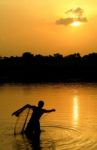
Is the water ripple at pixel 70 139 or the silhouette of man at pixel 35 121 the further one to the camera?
the silhouette of man at pixel 35 121

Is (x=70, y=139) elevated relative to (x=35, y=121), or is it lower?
lower

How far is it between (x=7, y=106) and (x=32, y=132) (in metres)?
17.2

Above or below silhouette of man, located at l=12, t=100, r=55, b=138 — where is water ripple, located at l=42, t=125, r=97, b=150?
below

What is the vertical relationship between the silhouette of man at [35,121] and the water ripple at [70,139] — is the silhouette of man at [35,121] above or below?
above

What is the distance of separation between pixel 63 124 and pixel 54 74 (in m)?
106

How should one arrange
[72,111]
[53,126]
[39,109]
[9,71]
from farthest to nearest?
[9,71] < [72,111] < [53,126] < [39,109]

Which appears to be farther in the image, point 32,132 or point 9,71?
point 9,71

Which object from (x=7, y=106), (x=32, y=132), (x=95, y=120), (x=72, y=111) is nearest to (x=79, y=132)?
(x=32, y=132)

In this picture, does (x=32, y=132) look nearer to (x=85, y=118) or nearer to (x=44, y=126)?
(x=44, y=126)

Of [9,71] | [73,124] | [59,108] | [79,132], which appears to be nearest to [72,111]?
[59,108]

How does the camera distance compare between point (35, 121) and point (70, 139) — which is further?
point (35, 121)

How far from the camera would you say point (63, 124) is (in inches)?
1228

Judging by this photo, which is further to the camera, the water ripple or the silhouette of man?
the silhouette of man

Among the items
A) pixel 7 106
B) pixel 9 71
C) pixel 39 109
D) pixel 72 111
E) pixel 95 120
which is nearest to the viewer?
pixel 39 109
